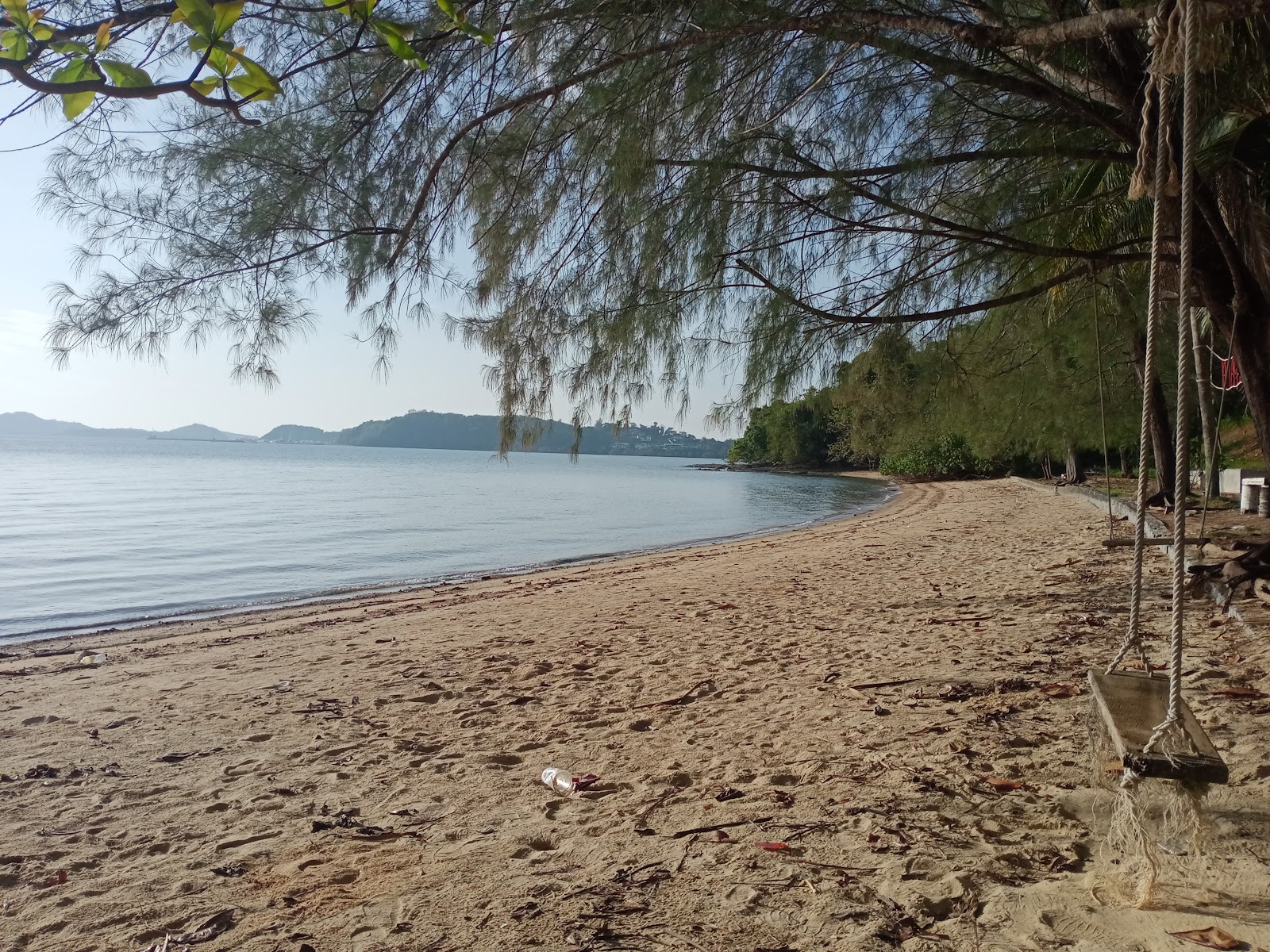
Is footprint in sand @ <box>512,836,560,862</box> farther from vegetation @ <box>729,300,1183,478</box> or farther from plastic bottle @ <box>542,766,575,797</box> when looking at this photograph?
vegetation @ <box>729,300,1183,478</box>

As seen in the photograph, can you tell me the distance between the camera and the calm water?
1058 cm

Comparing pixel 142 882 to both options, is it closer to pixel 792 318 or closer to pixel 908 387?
pixel 792 318

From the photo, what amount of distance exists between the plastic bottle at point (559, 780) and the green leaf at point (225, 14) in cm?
253

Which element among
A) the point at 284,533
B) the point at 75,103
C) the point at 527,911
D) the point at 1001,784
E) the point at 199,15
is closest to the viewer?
the point at 199,15

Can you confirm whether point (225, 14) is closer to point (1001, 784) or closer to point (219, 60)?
point (219, 60)

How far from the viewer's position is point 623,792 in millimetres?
3027

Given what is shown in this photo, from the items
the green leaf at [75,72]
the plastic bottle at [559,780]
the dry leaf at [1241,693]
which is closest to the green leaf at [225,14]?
the green leaf at [75,72]

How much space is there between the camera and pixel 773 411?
15.1ft

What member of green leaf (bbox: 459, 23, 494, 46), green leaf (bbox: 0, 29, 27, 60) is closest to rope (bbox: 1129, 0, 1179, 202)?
green leaf (bbox: 459, 23, 494, 46)

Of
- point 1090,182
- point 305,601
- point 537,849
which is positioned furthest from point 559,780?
point 305,601

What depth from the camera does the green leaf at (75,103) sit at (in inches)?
63.6

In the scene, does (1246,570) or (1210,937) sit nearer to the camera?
(1210,937)

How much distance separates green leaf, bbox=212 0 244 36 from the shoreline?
7.19 meters

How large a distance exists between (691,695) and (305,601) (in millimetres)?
7080
